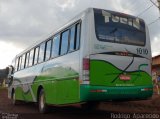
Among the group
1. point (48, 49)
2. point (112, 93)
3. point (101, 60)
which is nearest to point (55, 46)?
point (48, 49)

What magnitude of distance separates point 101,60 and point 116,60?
55 cm

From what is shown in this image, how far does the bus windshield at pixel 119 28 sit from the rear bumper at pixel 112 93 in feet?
4.89

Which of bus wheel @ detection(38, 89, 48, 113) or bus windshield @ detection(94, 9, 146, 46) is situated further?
bus wheel @ detection(38, 89, 48, 113)

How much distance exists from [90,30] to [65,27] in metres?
2.00

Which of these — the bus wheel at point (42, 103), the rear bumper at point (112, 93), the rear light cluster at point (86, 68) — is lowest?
the bus wheel at point (42, 103)

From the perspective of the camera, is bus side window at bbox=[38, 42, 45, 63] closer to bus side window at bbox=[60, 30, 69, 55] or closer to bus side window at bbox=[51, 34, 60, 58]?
bus side window at bbox=[51, 34, 60, 58]

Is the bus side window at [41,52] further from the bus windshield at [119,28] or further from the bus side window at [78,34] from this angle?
the bus windshield at [119,28]

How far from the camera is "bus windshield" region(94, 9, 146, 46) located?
10.7 metres

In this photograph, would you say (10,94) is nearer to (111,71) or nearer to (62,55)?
(62,55)

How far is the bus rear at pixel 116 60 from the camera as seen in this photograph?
404 inches

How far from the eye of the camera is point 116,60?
35.1 ft

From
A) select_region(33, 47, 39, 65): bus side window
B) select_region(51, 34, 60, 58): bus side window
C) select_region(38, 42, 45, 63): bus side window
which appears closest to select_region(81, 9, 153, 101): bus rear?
select_region(51, 34, 60, 58): bus side window

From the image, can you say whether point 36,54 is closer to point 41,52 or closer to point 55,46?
point 41,52

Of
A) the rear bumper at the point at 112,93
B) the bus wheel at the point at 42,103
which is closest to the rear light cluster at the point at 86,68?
the rear bumper at the point at 112,93
